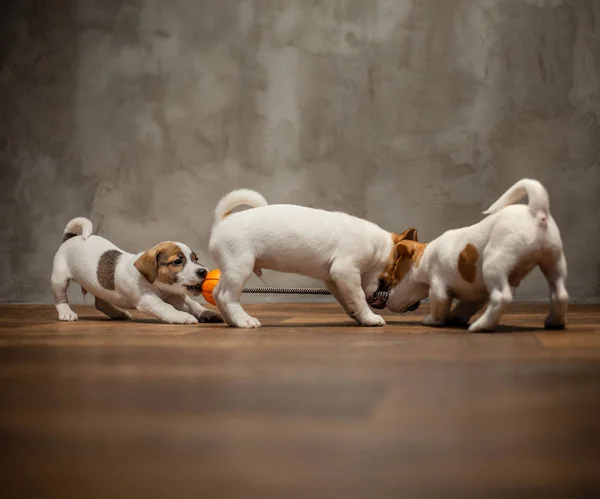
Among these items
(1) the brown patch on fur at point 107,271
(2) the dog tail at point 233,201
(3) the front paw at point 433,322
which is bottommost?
(3) the front paw at point 433,322

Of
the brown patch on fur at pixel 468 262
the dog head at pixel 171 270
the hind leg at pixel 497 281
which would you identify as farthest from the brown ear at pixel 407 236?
the dog head at pixel 171 270

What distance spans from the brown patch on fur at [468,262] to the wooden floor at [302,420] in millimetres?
414

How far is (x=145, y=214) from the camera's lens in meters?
5.09

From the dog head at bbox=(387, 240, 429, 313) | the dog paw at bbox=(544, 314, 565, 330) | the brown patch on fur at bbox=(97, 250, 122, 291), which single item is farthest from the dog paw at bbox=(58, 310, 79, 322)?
the dog paw at bbox=(544, 314, 565, 330)

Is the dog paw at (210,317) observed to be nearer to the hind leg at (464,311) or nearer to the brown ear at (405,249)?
the brown ear at (405,249)

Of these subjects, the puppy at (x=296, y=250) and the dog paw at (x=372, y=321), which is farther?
the dog paw at (x=372, y=321)

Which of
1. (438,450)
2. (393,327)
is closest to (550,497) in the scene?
(438,450)

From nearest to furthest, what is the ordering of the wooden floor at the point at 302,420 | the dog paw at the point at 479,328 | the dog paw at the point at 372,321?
the wooden floor at the point at 302,420 < the dog paw at the point at 479,328 < the dog paw at the point at 372,321

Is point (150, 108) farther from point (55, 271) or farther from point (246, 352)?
point (246, 352)

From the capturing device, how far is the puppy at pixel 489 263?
2.33 m

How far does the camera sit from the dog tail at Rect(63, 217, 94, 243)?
3318 millimetres

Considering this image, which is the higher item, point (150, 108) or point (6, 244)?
point (150, 108)

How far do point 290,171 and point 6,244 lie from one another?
6.68 ft

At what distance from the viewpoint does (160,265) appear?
9.75 feet
